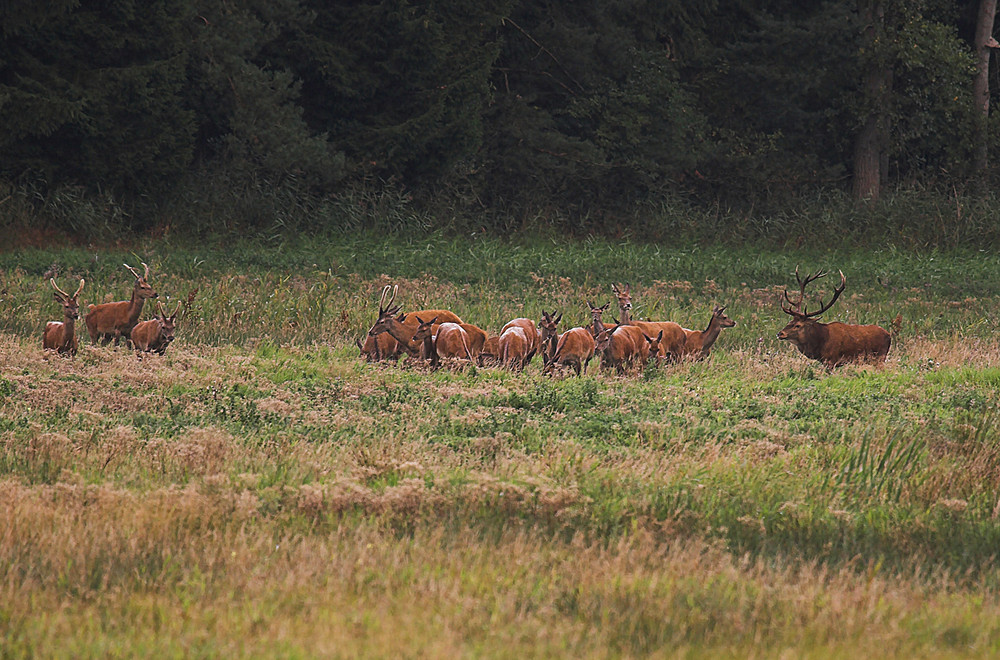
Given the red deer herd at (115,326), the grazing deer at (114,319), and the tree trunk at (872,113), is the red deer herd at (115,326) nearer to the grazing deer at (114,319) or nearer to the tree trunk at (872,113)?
the grazing deer at (114,319)

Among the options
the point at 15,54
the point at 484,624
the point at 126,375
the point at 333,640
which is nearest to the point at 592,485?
the point at 484,624

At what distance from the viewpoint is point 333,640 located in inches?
186

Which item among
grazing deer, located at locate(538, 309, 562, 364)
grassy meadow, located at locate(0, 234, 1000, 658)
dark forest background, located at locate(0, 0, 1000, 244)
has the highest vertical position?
dark forest background, located at locate(0, 0, 1000, 244)

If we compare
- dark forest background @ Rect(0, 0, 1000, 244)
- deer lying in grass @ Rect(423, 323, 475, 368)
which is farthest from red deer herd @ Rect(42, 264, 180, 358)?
dark forest background @ Rect(0, 0, 1000, 244)

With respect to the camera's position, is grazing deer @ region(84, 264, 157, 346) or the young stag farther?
grazing deer @ region(84, 264, 157, 346)

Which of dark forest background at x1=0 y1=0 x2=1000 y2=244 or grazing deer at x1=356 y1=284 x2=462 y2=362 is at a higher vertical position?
dark forest background at x1=0 y1=0 x2=1000 y2=244

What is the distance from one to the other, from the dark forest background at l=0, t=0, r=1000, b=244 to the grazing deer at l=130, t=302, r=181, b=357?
9.17 metres

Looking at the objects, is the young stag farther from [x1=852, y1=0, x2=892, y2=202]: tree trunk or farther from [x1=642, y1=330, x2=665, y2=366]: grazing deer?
[x1=852, y1=0, x2=892, y2=202]: tree trunk

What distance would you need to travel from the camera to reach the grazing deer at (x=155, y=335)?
462 inches

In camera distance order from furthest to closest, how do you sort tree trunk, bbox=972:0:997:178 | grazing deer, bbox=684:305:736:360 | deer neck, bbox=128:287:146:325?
tree trunk, bbox=972:0:997:178, grazing deer, bbox=684:305:736:360, deer neck, bbox=128:287:146:325

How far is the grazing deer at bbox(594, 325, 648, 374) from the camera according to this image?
11.6m

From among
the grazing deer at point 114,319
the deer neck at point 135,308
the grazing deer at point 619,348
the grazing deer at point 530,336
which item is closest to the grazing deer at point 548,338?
the grazing deer at point 530,336

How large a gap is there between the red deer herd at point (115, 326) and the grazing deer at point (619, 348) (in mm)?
4177

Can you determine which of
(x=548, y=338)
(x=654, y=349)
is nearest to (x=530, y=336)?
(x=548, y=338)
